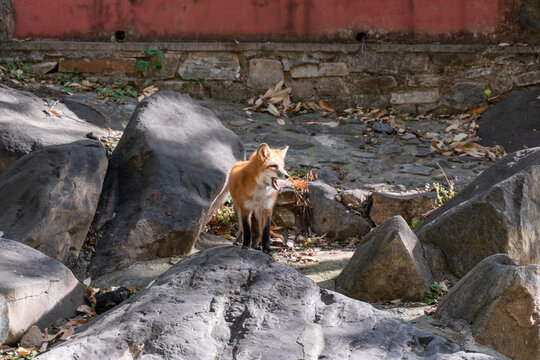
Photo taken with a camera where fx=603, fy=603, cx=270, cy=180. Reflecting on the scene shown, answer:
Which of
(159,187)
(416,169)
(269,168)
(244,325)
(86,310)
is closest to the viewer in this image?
(244,325)

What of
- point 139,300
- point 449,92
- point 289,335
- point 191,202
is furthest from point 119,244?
point 449,92

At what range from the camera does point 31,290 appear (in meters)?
3.79

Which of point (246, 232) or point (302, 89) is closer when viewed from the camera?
point (246, 232)

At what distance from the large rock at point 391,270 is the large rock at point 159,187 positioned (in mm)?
1599

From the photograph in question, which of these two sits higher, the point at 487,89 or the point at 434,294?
the point at 487,89

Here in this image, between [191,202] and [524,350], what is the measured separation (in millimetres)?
2971

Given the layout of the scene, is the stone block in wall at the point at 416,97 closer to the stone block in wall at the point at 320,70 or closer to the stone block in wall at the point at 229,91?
the stone block in wall at the point at 320,70

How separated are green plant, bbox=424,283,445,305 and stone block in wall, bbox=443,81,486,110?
216 inches

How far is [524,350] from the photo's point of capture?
351 cm

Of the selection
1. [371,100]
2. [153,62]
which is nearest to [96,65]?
[153,62]

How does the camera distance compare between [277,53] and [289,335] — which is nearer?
[289,335]

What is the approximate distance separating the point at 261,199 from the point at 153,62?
16.9 feet

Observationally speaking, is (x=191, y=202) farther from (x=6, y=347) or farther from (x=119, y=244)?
(x=6, y=347)

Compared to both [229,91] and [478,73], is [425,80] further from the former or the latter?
[229,91]
